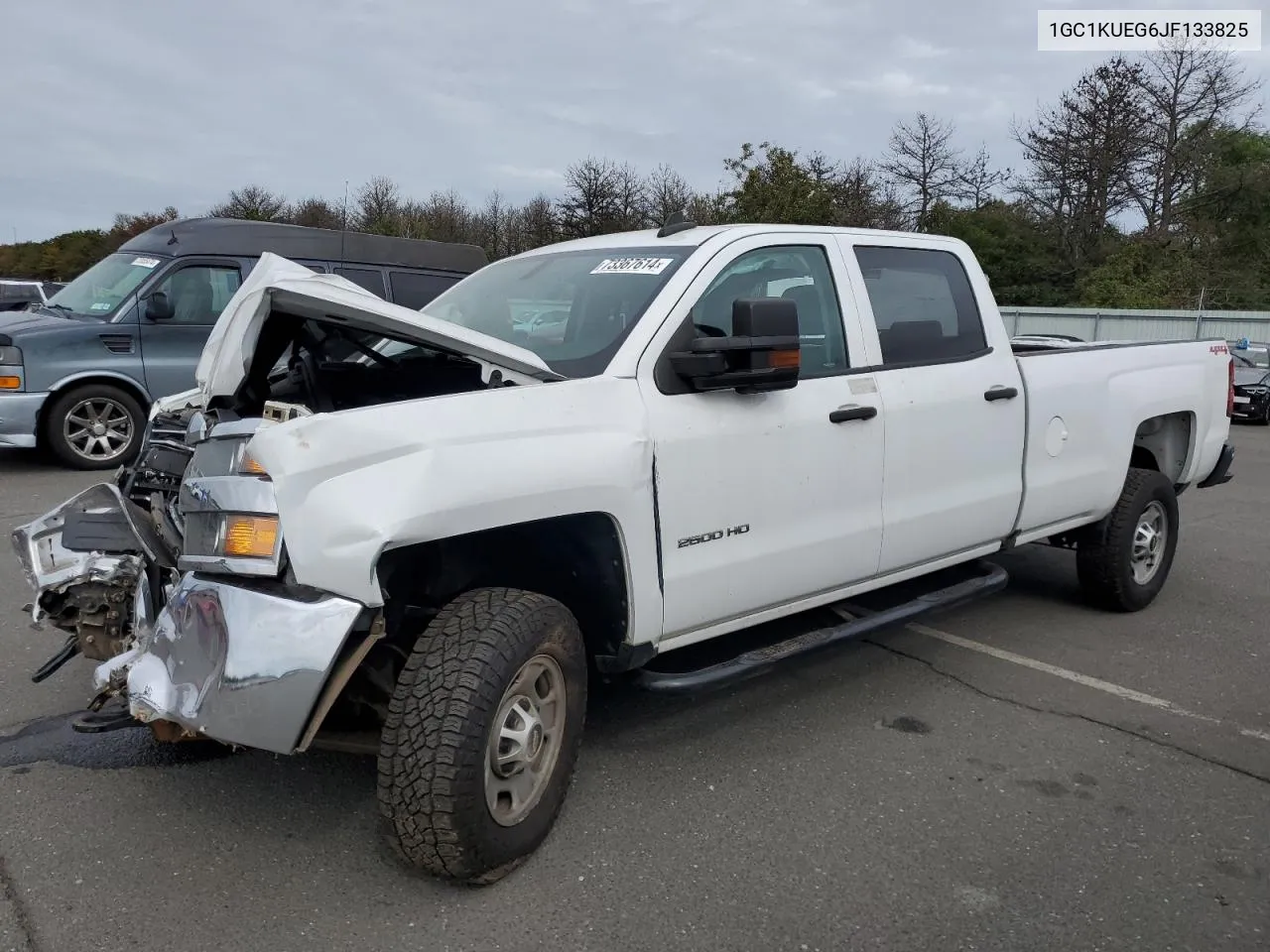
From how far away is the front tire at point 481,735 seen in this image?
2803 mm

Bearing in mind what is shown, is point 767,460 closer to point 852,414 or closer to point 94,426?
point 852,414

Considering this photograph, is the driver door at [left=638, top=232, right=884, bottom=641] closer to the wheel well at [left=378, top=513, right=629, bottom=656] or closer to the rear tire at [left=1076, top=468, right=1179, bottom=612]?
the wheel well at [left=378, top=513, right=629, bottom=656]

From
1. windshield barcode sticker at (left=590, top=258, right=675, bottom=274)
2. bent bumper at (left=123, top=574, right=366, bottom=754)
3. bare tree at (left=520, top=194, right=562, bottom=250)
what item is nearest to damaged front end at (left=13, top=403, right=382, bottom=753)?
bent bumper at (left=123, top=574, right=366, bottom=754)

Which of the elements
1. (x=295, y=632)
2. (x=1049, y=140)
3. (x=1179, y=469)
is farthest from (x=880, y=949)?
(x=1049, y=140)

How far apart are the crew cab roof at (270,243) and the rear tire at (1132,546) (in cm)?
733

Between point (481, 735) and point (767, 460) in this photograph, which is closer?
point (481, 735)

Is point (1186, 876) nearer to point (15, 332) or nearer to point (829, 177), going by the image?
point (15, 332)

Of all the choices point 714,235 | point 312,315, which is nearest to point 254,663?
point 312,315

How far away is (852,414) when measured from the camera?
13.2 ft

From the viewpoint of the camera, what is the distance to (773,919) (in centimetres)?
293

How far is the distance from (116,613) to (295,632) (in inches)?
39.5

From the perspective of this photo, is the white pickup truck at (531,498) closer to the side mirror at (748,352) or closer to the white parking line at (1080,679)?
the side mirror at (748,352)

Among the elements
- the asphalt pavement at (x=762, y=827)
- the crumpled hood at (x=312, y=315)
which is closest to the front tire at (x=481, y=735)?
the asphalt pavement at (x=762, y=827)

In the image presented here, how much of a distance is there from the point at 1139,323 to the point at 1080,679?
93.3ft
